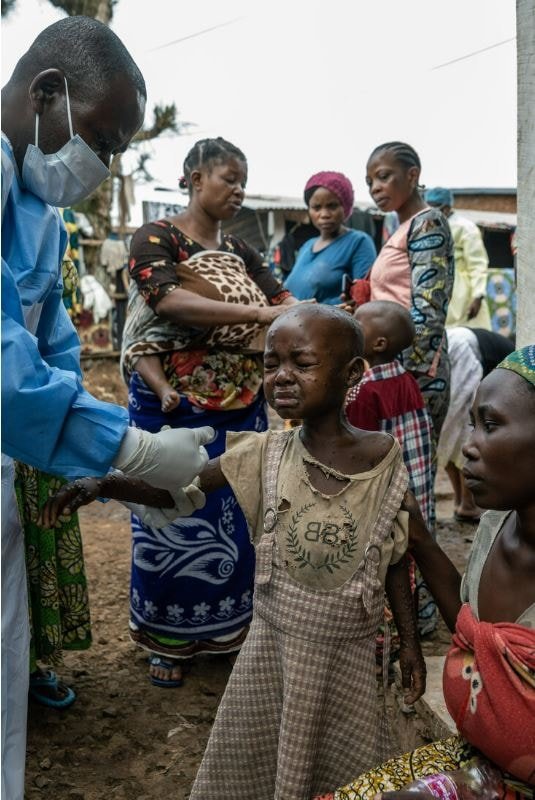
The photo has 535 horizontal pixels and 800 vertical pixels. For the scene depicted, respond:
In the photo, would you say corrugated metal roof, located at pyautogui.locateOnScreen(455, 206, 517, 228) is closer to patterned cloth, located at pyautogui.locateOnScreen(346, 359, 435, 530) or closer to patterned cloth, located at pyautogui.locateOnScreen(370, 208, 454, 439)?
patterned cloth, located at pyautogui.locateOnScreen(370, 208, 454, 439)

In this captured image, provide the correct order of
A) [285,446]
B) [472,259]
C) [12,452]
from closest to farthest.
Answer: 1. [12,452]
2. [285,446]
3. [472,259]

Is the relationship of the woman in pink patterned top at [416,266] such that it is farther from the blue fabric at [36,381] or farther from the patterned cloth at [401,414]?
the blue fabric at [36,381]

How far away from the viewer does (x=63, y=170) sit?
5.81 feet

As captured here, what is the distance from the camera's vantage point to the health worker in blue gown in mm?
1613

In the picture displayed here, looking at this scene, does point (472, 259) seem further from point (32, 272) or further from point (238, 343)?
point (32, 272)

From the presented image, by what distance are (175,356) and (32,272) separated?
4.11ft

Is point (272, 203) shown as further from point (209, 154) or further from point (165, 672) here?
point (165, 672)

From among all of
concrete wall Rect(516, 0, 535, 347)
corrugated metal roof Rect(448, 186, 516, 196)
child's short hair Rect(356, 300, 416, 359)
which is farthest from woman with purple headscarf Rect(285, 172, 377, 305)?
corrugated metal roof Rect(448, 186, 516, 196)

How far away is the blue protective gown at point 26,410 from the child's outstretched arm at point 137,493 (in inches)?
5.5

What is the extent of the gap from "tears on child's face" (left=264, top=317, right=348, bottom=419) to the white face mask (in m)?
0.59

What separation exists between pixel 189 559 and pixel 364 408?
3.10 ft

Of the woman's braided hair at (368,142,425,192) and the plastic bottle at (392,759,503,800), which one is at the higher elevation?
the woman's braided hair at (368,142,425,192)

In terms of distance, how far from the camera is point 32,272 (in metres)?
1.77

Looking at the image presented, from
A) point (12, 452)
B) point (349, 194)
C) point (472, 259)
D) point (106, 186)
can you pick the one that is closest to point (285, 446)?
point (12, 452)
